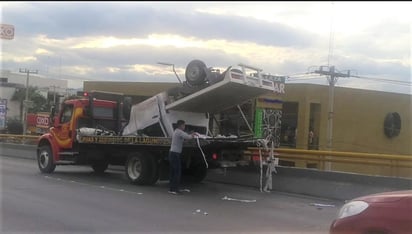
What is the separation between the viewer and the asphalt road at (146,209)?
27.7 ft

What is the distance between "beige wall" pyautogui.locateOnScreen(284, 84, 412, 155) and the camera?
3347 centimetres

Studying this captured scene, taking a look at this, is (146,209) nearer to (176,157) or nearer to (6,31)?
(176,157)

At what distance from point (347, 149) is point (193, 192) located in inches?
958

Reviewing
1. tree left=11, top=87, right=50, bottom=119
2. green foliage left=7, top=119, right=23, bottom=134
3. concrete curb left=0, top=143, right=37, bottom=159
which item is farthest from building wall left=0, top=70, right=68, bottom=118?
concrete curb left=0, top=143, right=37, bottom=159

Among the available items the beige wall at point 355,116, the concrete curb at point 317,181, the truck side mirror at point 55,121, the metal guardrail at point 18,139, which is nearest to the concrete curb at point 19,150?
the metal guardrail at point 18,139

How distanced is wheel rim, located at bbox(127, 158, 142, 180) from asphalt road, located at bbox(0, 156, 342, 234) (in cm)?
28

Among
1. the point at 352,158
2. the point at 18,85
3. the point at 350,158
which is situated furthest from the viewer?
the point at 18,85

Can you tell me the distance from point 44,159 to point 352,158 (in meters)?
9.37

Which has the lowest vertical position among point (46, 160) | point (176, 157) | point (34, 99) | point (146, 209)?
point (146, 209)

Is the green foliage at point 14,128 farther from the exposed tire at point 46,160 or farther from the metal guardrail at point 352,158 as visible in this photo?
the metal guardrail at point 352,158

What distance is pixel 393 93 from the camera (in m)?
37.0

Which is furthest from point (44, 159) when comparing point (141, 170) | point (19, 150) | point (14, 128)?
point (14, 128)

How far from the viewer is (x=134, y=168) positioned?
1443cm

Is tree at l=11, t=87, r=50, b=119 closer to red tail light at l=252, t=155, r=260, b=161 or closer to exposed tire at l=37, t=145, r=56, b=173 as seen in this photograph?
exposed tire at l=37, t=145, r=56, b=173
